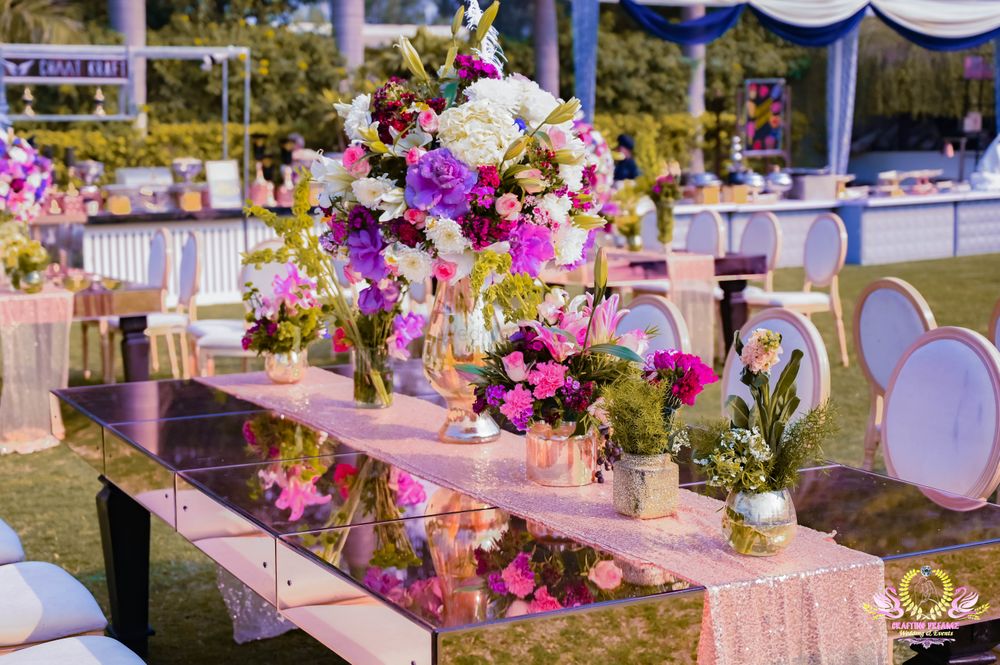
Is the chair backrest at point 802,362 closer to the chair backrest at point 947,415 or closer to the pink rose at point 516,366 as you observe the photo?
the chair backrest at point 947,415

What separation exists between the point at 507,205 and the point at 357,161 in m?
0.35

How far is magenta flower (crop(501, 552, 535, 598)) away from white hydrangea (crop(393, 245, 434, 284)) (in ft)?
2.33

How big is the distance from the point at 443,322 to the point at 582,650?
1.18 m

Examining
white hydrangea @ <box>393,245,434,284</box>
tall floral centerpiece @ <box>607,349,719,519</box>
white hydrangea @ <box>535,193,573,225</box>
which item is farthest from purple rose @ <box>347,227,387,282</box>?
tall floral centerpiece @ <box>607,349,719,519</box>

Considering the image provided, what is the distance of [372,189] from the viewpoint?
2619 mm

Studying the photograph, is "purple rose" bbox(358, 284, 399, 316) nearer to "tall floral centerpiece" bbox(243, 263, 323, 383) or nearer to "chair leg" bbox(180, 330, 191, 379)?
"tall floral centerpiece" bbox(243, 263, 323, 383)

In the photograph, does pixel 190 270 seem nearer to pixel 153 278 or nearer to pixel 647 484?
pixel 153 278

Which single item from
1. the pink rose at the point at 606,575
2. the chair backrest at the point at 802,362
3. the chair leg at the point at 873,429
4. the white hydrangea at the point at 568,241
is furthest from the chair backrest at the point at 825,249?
the pink rose at the point at 606,575

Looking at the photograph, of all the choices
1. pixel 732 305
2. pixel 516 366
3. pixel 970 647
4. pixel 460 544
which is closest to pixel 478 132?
pixel 516 366

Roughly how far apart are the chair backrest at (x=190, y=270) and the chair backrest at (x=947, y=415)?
460 centimetres

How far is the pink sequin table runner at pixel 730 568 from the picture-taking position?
191cm

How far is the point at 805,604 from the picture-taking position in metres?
1.96

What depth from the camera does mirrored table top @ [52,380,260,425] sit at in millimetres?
3301

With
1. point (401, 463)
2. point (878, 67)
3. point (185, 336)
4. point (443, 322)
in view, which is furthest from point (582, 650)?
point (878, 67)
